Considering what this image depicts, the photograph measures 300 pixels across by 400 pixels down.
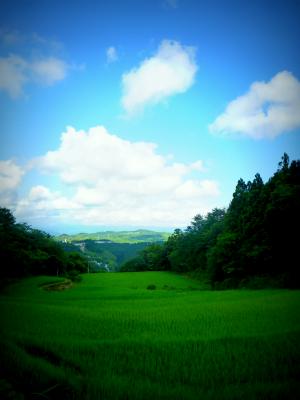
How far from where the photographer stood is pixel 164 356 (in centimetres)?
646

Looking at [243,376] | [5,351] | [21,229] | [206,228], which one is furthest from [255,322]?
[206,228]

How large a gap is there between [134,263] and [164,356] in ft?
311

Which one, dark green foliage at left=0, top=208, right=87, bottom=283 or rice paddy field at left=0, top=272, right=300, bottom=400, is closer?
rice paddy field at left=0, top=272, right=300, bottom=400

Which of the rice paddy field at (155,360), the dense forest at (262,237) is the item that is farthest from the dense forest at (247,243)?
the rice paddy field at (155,360)

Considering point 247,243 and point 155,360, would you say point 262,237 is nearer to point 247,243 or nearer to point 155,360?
point 247,243

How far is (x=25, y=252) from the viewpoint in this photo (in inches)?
1480

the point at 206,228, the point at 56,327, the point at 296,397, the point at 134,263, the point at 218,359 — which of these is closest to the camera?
the point at 296,397

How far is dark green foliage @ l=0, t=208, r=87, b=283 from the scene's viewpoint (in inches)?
1304

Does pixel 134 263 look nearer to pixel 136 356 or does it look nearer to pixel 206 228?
pixel 206 228

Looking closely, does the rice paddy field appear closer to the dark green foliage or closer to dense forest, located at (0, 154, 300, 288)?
dense forest, located at (0, 154, 300, 288)

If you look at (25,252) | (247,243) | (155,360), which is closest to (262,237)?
(247,243)

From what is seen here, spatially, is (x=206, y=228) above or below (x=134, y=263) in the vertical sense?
above

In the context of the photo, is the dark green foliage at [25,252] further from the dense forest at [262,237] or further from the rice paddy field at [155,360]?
the dense forest at [262,237]

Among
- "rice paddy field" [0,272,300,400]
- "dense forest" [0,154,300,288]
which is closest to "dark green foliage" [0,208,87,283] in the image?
"dense forest" [0,154,300,288]
